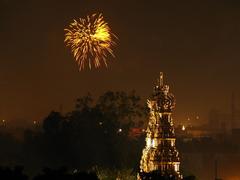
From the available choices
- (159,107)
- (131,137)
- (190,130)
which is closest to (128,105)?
(131,137)

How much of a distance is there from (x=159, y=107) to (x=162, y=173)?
372 centimetres

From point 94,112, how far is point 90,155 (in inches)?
299

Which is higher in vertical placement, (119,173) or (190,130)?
(190,130)

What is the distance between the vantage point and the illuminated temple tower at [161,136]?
6022 centimetres

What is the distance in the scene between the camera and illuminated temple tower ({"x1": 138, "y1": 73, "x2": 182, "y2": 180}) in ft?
198

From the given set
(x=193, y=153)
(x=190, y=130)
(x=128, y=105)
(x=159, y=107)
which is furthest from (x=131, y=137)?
(x=190, y=130)

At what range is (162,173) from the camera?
58.4 meters

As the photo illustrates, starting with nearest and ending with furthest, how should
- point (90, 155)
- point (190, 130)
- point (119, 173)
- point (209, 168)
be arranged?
point (119, 173)
point (90, 155)
point (209, 168)
point (190, 130)

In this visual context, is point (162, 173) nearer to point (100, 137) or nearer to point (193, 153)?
point (100, 137)

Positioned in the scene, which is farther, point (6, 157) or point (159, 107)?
point (6, 157)

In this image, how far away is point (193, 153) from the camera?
116875 mm

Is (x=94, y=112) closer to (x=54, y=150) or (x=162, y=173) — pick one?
(x=54, y=150)

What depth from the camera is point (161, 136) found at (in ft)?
199

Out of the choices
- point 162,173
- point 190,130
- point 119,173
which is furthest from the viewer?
point 190,130
